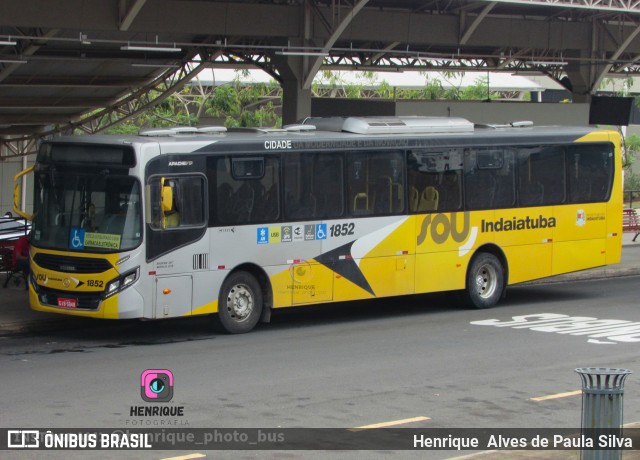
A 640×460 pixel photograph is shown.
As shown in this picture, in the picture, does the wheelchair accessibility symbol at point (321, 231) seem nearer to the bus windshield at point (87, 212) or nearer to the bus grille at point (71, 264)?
the bus windshield at point (87, 212)

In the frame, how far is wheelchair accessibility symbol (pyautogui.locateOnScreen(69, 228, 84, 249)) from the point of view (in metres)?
15.8

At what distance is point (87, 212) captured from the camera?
15.8m

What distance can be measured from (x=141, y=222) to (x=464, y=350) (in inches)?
188

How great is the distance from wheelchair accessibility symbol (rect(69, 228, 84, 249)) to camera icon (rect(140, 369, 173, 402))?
313 cm

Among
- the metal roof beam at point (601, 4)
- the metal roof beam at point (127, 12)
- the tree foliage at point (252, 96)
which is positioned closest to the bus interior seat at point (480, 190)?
the metal roof beam at point (601, 4)

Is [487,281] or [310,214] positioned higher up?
[310,214]

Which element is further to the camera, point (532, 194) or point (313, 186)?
point (532, 194)

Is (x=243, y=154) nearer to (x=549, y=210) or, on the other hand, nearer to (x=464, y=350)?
(x=464, y=350)

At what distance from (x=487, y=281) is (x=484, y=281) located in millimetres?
66

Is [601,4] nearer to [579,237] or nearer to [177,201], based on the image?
[579,237]

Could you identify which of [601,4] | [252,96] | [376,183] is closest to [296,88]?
[601,4]

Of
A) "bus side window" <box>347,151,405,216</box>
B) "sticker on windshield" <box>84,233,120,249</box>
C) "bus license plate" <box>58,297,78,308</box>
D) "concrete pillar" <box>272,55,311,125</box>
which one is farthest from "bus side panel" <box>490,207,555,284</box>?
"concrete pillar" <box>272,55,311,125</box>

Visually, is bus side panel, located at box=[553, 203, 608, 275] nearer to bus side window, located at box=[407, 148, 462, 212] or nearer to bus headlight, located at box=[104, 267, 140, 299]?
bus side window, located at box=[407, 148, 462, 212]

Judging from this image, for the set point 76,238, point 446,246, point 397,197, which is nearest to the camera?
point 76,238
